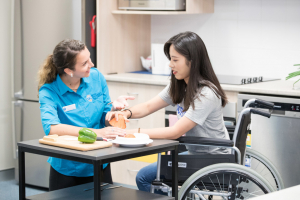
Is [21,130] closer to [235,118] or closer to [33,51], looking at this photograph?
[33,51]

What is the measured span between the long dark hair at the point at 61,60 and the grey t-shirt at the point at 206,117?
24.9 inches

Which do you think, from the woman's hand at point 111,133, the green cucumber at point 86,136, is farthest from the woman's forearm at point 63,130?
the green cucumber at point 86,136

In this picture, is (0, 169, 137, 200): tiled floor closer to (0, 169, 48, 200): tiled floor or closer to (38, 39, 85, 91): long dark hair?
(0, 169, 48, 200): tiled floor

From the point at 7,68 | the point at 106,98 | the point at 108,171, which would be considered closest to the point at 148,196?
the point at 108,171

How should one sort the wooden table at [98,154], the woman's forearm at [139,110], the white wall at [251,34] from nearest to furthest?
the wooden table at [98,154]
the woman's forearm at [139,110]
the white wall at [251,34]

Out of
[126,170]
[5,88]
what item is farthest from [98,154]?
[5,88]

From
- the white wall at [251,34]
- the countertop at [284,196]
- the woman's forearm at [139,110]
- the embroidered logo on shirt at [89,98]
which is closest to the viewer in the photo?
the countertop at [284,196]

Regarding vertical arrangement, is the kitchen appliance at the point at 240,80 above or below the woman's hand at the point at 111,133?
above

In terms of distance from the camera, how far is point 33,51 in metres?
3.50

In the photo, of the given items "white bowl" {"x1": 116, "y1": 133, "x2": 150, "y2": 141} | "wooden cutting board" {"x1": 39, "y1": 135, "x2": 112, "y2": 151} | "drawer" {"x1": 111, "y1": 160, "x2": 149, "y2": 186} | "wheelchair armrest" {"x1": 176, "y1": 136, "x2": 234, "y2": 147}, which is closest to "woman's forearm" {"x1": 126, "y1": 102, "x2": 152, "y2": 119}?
"wheelchair armrest" {"x1": 176, "y1": 136, "x2": 234, "y2": 147}

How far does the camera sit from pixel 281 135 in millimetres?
2914

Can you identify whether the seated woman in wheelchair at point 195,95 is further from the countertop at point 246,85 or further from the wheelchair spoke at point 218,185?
the countertop at point 246,85

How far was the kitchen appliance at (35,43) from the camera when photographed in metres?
3.42

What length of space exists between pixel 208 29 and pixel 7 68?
1.83m
